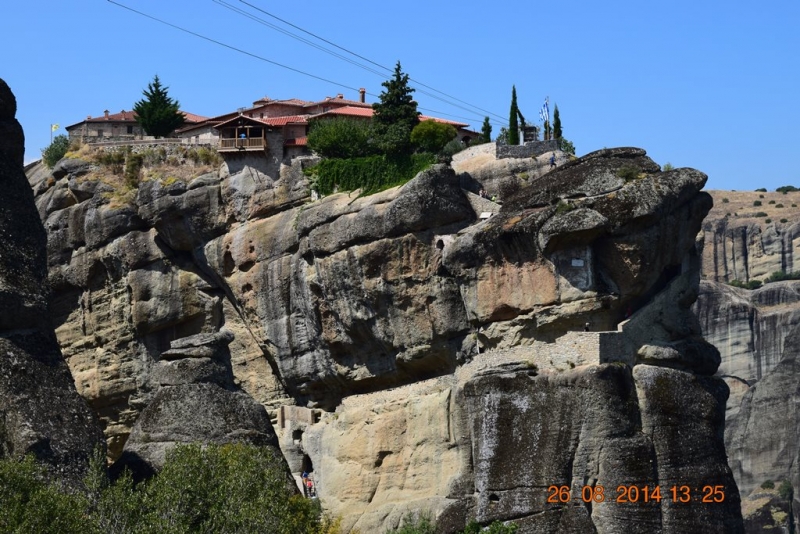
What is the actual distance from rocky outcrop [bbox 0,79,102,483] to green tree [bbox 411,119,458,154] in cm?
2718

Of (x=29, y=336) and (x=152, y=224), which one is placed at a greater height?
(x=152, y=224)

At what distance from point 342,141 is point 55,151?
17.8 m

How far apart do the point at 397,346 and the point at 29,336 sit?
2556 cm

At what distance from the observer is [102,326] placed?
9256cm

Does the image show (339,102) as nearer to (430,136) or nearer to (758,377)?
(430,136)

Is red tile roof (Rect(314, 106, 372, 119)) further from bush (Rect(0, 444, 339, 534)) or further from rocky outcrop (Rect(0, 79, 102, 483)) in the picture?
bush (Rect(0, 444, 339, 534))

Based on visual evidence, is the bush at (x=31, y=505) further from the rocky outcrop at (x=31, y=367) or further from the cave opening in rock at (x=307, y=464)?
the cave opening in rock at (x=307, y=464)

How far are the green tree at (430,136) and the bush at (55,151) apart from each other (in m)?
20.9

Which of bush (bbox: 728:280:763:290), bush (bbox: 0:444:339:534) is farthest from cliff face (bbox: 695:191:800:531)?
bush (bbox: 0:444:339:534)

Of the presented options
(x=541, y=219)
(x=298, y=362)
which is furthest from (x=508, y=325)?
(x=298, y=362)

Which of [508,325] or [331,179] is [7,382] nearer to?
[508,325]

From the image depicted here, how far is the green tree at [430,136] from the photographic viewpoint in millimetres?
85562
